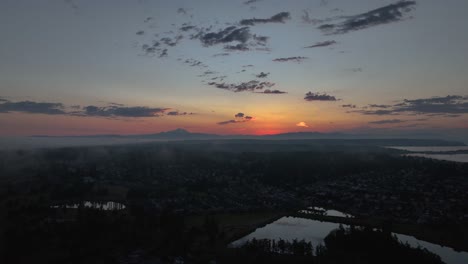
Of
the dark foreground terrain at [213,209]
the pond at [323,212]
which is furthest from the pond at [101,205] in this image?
the pond at [323,212]

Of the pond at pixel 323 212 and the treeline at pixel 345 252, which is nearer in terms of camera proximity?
the treeline at pixel 345 252

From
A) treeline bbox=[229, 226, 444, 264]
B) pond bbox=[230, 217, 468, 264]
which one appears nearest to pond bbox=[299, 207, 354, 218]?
pond bbox=[230, 217, 468, 264]

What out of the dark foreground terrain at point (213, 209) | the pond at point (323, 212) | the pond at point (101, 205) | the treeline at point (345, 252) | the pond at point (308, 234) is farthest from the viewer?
the pond at point (101, 205)

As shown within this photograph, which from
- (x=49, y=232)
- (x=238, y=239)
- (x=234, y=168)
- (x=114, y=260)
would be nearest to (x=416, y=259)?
(x=238, y=239)

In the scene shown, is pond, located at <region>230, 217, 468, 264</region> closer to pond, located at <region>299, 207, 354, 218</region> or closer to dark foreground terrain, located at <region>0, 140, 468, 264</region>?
dark foreground terrain, located at <region>0, 140, 468, 264</region>

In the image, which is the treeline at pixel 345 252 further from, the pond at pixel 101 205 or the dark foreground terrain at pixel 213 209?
the pond at pixel 101 205

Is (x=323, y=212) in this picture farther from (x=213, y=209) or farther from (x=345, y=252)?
(x=345, y=252)
